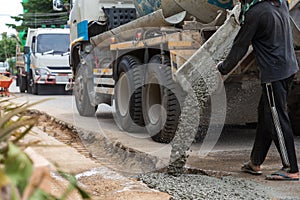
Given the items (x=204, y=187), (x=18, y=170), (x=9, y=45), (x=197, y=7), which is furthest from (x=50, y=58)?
(x=9, y=45)

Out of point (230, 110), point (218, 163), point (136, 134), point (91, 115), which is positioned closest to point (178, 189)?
point (218, 163)

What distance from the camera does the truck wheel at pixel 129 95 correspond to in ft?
28.0

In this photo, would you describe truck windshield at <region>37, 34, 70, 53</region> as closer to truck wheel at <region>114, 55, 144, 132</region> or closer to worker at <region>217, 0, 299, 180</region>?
truck wheel at <region>114, 55, 144, 132</region>

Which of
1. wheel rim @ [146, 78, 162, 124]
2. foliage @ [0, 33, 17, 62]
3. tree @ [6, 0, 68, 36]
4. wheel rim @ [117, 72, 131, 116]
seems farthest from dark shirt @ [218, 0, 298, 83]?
foliage @ [0, 33, 17, 62]

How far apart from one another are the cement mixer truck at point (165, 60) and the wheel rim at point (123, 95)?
2cm

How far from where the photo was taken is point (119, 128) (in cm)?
Answer: 962

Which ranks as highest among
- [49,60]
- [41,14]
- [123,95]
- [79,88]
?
[41,14]

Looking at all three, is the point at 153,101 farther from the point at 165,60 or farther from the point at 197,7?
the point at 197,7

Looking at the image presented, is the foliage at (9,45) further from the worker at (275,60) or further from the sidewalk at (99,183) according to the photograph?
the worker at (275,60)

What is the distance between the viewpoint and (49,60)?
19734mm

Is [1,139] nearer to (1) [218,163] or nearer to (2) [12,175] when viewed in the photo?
(2) [12,175]

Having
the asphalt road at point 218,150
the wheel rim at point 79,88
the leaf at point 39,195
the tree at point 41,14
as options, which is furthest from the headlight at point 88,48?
the tree at point 41,14

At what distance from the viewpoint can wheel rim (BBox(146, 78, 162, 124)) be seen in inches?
316

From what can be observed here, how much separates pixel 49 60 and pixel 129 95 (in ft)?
37.4
